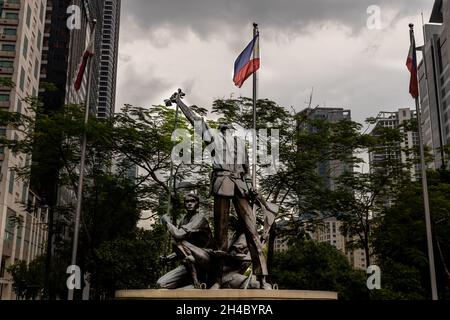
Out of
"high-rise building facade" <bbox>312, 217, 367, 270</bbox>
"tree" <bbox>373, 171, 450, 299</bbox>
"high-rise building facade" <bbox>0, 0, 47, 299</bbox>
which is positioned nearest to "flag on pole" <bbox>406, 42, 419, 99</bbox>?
"tree" <bbox>373, 171, 450, 299</bbox>

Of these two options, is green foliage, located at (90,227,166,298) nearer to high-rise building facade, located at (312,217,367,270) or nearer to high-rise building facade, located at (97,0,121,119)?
high-rise building facade, located at (312,217,367,270)

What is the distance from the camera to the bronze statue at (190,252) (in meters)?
10.1

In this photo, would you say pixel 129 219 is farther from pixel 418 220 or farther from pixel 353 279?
pixel 418 220

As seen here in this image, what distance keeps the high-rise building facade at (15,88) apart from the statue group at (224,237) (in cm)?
3482

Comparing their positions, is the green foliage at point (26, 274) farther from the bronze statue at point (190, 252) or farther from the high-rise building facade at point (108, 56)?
the high-rise building facade at point (108, 56)

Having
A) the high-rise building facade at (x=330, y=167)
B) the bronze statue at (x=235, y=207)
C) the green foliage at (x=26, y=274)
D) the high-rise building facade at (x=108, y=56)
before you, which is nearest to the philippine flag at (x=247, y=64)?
the bronze statue at (x=235, y=207)

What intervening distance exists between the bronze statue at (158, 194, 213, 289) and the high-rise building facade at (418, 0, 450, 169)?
6293cm

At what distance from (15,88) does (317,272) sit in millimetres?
30506

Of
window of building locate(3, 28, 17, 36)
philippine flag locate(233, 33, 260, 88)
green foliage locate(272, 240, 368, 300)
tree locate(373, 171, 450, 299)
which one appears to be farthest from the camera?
window of building locate(3, 28, 17, 36)

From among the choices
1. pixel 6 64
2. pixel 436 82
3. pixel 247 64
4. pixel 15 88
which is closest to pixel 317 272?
pixel 247 64

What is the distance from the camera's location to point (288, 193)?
80.1 ft

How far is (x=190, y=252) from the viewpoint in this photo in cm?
1013

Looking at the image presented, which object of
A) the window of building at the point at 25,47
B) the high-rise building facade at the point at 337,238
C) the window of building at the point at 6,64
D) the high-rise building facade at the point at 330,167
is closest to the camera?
the high-rise building facade at the point at 330,167

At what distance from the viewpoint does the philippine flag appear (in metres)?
17.4
